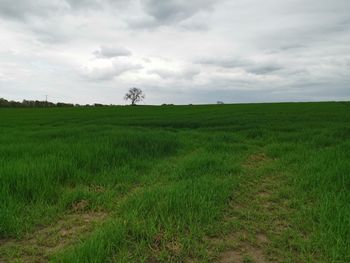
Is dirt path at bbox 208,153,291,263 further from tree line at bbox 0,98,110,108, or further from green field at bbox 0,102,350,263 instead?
tree line at bbox 0,98,110,108

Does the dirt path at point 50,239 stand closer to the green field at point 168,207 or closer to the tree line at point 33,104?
the green field at point 168,207

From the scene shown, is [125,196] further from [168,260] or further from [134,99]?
[134,99]

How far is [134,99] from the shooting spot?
116750 mm

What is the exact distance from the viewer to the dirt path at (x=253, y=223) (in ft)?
10.8

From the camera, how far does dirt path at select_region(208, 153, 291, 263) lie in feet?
10.8

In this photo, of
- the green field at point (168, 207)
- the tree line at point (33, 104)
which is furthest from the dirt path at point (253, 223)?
the tree line at point (33, 104)

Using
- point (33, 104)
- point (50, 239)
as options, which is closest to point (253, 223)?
point (50, 239)

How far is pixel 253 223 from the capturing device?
158 inches

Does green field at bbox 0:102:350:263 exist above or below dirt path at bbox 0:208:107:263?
above

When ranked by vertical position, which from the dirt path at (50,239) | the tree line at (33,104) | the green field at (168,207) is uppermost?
the tree line at (33,104)

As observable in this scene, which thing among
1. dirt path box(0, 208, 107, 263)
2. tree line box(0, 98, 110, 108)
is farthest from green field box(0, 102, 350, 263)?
tree line box(0, 98, 110, 108)

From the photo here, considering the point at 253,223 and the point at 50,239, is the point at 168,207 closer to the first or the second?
the point at 253,223

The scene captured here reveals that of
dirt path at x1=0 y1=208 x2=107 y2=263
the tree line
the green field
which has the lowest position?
dirt path at x1=0 y1=208 x2=107 y2=263

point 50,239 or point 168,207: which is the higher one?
point 168,207
